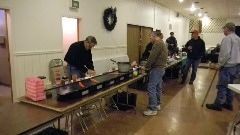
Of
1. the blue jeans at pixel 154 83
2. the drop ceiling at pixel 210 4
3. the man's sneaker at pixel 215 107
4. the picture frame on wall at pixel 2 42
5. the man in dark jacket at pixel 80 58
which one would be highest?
the drop ceiling at pixel 210 4

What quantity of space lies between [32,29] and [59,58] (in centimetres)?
92

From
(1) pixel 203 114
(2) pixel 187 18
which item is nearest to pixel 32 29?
(1) pixel 203 114

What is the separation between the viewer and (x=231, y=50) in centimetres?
390

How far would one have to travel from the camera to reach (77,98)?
248 cm

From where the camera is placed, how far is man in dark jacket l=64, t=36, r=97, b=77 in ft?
12.0

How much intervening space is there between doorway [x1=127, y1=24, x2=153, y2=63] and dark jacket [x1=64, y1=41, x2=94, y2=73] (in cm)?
413

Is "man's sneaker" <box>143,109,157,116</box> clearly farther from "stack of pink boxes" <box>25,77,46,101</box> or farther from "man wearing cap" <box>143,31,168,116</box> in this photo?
→ "stack of pink boxes" <box>25,77,46,101</box>

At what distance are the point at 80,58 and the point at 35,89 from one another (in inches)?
56.5

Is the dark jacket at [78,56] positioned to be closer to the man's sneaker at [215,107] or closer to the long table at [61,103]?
the long table at [61,103]

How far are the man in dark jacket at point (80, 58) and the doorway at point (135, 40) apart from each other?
4.12 metres

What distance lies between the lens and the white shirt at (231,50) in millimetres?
3871

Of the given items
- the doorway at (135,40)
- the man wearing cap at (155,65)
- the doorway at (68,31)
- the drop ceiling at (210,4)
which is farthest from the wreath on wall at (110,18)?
the drop ceiling at (210,4)

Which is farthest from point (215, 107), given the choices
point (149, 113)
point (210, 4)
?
point (210, 4)

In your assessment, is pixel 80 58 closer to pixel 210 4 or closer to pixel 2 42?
pixel 2 42
